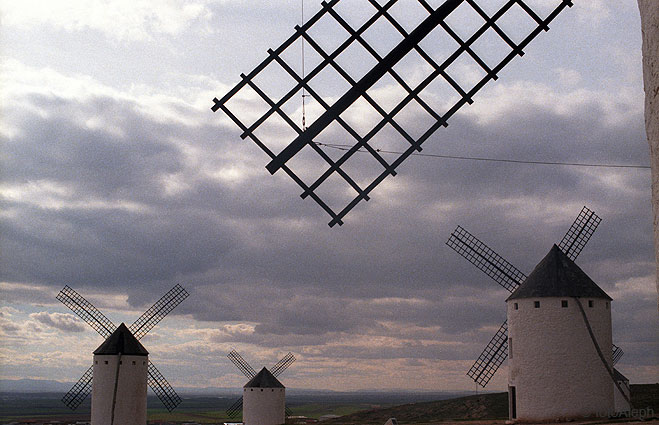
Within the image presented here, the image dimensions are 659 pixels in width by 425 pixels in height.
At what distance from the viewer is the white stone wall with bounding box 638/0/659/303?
201 inches

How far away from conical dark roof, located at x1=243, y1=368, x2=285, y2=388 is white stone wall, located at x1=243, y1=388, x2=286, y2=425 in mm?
198

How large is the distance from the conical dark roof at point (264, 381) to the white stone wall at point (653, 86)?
107 ft

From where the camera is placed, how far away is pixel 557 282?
24.4 meters

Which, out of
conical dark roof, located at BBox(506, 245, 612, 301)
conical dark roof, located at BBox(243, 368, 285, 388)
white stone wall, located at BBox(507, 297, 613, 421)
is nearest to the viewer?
white stone wall, located at BBox(507, 297, 613, 421)

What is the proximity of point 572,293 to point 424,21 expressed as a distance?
46.4 feet

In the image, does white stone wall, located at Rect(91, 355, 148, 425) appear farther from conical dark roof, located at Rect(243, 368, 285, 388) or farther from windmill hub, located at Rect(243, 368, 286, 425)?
conical dark roof, located at Rect(243, 368, 285, 388)

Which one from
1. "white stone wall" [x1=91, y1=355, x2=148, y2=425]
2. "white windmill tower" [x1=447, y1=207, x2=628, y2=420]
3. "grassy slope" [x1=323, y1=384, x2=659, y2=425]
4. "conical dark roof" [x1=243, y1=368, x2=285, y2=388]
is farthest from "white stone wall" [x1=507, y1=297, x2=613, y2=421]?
"grassy slope" [x1=323, y1=384, x2=659, y2=425]

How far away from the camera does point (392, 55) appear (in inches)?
491

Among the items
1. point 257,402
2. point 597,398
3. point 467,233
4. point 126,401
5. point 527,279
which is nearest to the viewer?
point 597,398

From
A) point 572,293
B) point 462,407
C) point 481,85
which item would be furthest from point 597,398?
point 462,407

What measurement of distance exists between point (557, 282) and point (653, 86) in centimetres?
2006

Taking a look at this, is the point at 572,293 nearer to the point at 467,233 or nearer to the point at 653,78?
the point at 467,233

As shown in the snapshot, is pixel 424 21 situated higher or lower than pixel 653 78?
higher

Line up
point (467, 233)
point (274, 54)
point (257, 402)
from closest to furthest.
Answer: point (274, 54) < point (467, 233) < point (257, 402)
